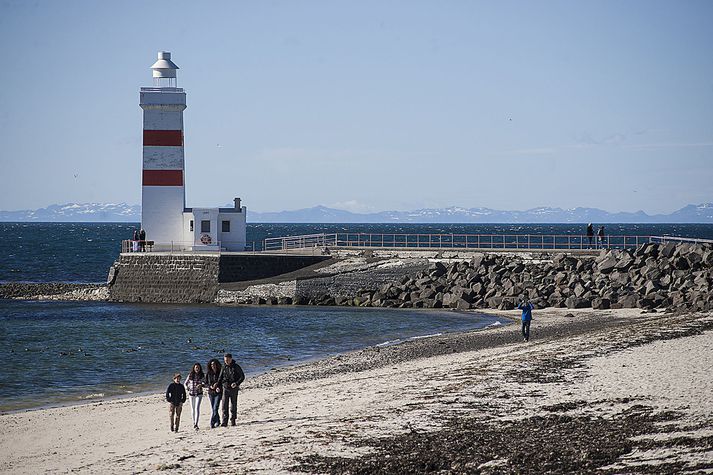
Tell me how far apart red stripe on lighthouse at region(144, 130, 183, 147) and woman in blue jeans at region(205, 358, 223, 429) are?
1109 inches

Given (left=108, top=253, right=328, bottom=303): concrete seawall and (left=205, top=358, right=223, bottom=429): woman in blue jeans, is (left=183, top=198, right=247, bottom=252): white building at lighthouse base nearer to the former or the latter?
(left=108, top=253, right=328, bottom=303): concrete seawall

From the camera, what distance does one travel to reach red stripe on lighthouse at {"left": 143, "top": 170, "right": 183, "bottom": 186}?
42906 mm

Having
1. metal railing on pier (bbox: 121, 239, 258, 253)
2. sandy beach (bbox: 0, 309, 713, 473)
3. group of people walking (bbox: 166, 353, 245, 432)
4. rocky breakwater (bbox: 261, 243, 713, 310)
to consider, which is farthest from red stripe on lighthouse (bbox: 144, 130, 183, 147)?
group of people walking (bbox: 166, 353, 245, 432)

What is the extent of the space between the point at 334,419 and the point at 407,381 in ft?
12.8

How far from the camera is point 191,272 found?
42281 mm

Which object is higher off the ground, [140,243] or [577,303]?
[140,243]

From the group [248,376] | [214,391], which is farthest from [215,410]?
[248,376]

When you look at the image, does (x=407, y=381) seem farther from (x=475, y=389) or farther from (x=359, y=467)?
(x=359, y=467)

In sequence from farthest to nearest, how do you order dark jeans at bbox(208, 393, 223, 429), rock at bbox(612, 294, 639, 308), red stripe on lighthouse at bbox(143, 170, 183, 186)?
1. red stripe on lighthouse at bbox(143, 170, 183, 186)
2. rock at bbox(612, 294, 639, 308)
3. dark jeans at bbox(208, 393, 223, 429)

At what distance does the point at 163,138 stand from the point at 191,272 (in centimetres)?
608

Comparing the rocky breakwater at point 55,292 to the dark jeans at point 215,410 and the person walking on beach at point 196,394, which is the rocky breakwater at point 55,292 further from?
the dark jeans at point 215,410

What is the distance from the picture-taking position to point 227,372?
51.7 feet

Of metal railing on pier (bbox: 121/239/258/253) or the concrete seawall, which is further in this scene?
metal railing on pier (bbox: 121/239/258/253)

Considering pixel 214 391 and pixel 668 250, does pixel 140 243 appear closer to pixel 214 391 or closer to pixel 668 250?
pixel 668 250
